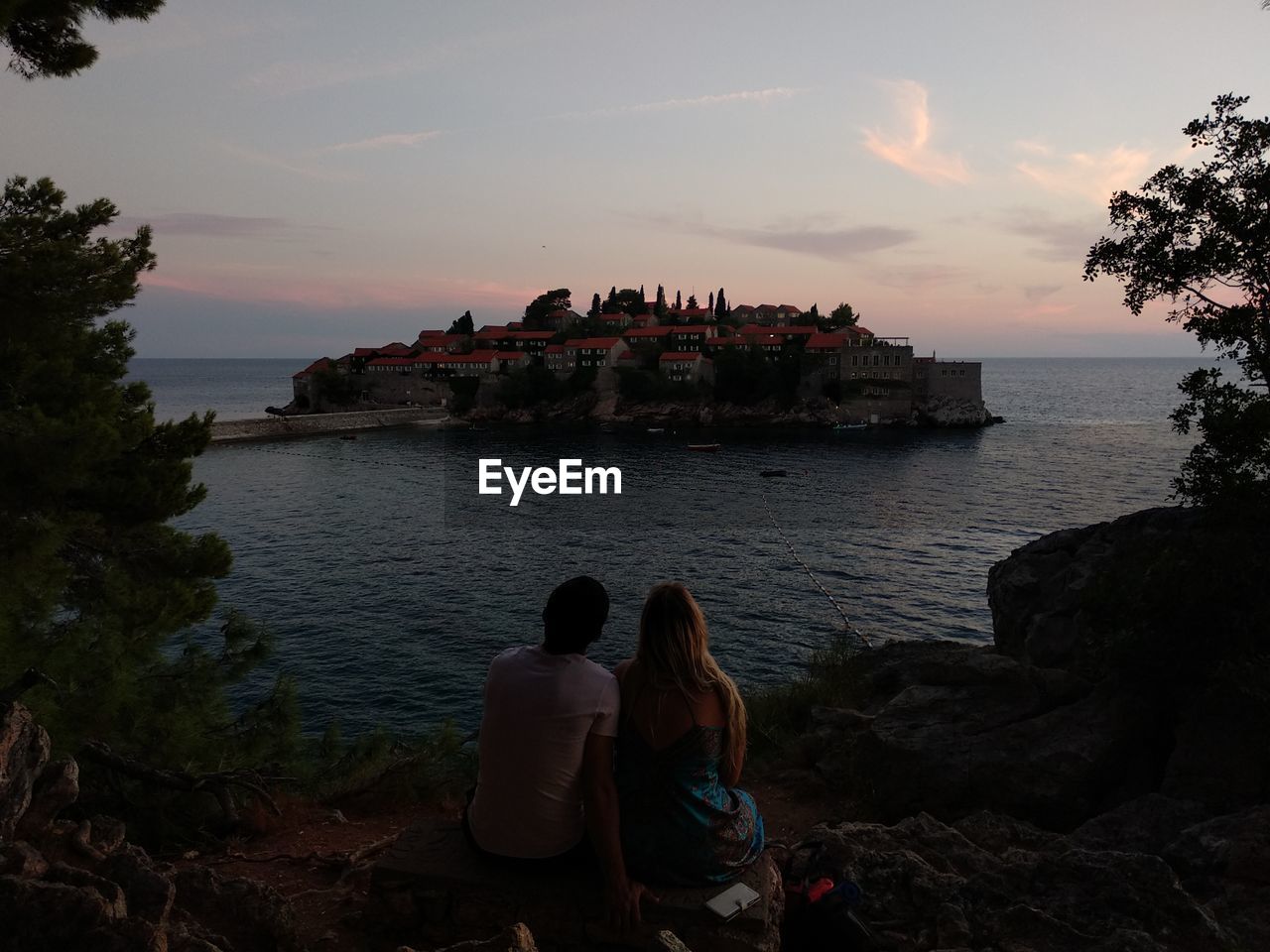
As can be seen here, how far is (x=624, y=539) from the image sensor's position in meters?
40.4

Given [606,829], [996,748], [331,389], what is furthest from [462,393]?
[606,829]

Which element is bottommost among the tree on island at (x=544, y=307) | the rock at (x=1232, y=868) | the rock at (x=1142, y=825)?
the rock at (x=1142, y=825)

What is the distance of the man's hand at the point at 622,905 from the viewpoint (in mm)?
3582

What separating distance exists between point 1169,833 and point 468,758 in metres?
8.03

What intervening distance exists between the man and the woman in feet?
0.40

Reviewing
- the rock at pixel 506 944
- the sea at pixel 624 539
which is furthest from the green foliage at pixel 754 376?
the rock at pixel 506 944

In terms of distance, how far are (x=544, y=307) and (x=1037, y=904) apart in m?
138

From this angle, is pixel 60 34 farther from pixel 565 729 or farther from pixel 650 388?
pixel 650 388

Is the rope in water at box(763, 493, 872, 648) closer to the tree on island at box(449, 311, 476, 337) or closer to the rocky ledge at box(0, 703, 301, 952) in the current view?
the rocky ledge at box(0, 703, 301, 952)

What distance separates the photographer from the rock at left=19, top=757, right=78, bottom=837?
455cm

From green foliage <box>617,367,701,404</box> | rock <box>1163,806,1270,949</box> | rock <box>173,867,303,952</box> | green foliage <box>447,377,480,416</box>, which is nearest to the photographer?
rock <box>173,867,303,952</box>

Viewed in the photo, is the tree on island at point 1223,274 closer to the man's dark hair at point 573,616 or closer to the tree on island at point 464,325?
the man's dark hair at point 573,616

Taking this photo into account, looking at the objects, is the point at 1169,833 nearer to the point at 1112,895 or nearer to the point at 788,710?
the point at 1112,895

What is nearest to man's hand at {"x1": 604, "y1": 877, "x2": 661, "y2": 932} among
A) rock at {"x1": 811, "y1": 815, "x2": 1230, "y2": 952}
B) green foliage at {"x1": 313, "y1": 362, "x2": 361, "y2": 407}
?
rock at {"x1": 811, "y1": 815, "x2": 1230, "y2": 952}
